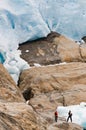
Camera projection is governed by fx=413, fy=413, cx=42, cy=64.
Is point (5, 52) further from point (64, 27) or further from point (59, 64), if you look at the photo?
point (64, 27)

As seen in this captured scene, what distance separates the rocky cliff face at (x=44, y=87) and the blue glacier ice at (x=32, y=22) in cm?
94

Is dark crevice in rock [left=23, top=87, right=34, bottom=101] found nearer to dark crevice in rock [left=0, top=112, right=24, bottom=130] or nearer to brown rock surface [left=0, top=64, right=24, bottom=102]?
brown rock surface [left=0, top=64, right=24, bottom=102]

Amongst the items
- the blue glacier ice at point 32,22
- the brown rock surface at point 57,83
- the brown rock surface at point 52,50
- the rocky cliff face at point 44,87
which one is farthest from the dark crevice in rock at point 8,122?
the brown rock surface at point 52,50

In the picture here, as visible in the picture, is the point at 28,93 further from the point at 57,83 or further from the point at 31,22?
the point at 31,22

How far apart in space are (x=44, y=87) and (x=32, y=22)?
8.28m

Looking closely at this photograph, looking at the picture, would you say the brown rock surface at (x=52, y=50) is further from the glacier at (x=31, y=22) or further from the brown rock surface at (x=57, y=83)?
the brown rock surface at (x=57, y=83)

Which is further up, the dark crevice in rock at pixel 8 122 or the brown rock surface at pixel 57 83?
the dark crevice in rock at pixel 8 122

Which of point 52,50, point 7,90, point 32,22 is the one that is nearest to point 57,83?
Result: point 52,50

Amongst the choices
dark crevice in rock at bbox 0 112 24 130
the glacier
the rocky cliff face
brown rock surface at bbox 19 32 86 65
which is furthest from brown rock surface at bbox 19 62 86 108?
dark crevice in rock at bbox 0 112 24 130

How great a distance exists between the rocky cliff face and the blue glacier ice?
94cm

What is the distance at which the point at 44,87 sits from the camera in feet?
103

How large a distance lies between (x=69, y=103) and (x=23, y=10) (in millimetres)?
11738

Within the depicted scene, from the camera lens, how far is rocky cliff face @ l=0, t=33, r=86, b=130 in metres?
19.7

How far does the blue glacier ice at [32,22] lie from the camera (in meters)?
35.3
